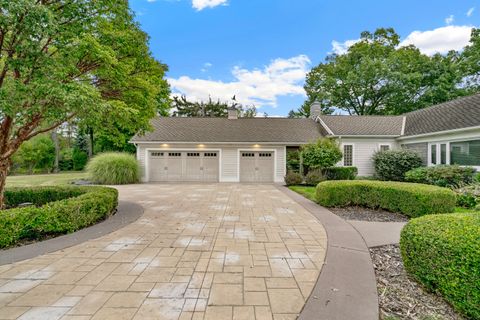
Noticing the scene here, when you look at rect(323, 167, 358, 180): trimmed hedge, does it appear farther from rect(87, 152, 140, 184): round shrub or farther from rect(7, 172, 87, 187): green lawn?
rect(7, 172, 87, 187): green lawn

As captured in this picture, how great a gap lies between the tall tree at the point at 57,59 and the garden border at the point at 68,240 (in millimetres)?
2370

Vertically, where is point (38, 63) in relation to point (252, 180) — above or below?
above

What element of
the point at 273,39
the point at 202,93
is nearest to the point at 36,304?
the point at 273,39

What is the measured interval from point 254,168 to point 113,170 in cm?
859

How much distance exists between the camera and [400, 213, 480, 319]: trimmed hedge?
2.14 m

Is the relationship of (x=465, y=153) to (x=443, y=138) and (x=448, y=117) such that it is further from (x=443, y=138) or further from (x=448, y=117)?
(x=448, y=117)

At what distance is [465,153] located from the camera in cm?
1021

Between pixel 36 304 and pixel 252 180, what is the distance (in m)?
13.2

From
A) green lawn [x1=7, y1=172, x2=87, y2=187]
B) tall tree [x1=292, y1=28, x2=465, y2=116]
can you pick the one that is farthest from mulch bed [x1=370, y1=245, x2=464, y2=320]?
tall tree [x1=292, y1=28, x2=465, y2=116]

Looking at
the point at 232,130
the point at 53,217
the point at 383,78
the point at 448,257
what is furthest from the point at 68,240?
the point at 383,78

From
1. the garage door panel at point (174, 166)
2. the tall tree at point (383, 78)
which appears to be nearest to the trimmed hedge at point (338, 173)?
the garage door panel at point (174, 166)

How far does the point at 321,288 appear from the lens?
2.70 meters

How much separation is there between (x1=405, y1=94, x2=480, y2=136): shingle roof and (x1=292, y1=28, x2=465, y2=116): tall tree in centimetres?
858

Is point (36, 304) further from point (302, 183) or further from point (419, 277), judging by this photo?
point (302, 183)
